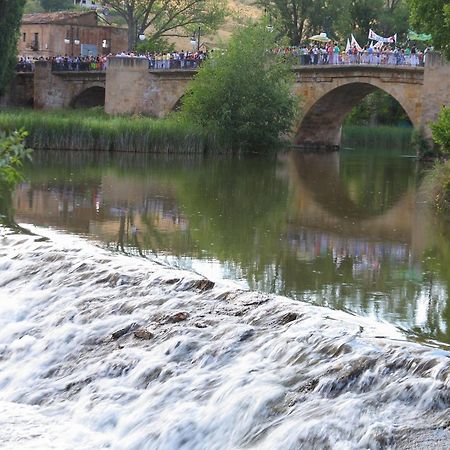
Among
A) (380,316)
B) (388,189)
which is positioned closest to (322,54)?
(388,189)

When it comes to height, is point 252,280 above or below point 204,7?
below

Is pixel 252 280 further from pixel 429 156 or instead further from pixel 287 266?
pixel 429 156

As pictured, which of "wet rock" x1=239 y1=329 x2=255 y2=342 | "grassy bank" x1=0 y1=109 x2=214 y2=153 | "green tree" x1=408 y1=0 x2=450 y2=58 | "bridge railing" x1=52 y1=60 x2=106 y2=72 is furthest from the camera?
"bridge railing" x1=52 y1=60 x2=106 y2=72

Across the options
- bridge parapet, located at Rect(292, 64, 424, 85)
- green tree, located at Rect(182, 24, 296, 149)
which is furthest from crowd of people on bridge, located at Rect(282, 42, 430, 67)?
green tree, located at Rect(182, 24, 296, 149)

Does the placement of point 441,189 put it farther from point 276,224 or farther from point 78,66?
point 78,66

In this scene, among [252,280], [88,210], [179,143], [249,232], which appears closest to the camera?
[252,280]

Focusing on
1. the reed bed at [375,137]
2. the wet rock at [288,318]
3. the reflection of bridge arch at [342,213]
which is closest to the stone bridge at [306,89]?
the reed bed at [375,137]

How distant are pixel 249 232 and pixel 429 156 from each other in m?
24.0

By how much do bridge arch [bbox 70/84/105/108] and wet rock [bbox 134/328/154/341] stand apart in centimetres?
4900

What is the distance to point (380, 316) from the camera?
12.9 meters

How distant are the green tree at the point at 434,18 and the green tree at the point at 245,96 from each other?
43.5 feet

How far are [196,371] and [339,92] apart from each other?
4002cm

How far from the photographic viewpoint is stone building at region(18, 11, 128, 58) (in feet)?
252

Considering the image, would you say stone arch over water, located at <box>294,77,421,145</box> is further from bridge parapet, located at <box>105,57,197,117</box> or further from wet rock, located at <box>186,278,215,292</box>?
wet rock, located at <box>186,278,215,292</box>
